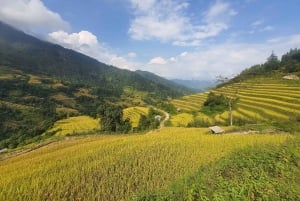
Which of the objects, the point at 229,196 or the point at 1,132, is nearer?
the point at 229,196

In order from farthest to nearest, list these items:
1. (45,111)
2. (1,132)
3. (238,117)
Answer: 1. (45,111)
2. (1,132)
3. (238,117)

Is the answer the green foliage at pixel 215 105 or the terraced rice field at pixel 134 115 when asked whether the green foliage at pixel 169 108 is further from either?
the green foliage at pixel 215 105

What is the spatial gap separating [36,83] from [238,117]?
16918 cm

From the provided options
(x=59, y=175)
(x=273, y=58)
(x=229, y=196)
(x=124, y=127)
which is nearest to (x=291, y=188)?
(x=229, y=196)

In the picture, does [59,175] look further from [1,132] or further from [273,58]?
[273,58]

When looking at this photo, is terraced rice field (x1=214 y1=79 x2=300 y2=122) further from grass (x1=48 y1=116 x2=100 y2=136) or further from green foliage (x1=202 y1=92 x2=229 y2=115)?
grass (x1=48 y1=116 x2=100 y2=136)

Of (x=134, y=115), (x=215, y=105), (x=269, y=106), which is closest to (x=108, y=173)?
(x=269, y=106)

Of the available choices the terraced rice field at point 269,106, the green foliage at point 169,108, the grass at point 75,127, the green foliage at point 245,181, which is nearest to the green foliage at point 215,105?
the terraced rice field at point 269,106

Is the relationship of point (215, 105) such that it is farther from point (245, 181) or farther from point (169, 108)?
point (245, 181)

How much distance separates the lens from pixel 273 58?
167 meters

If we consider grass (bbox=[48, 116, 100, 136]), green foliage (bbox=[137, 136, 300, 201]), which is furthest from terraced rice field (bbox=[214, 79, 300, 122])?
green foliage (bbox=[137, 136, 300, 201])

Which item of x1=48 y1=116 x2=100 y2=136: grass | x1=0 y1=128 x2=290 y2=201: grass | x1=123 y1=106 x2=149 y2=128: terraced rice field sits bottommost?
x1=48 y1=116 x2=100 y2=136: grass

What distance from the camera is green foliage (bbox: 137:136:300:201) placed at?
26.3 ft

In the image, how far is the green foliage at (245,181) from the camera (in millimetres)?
8023
